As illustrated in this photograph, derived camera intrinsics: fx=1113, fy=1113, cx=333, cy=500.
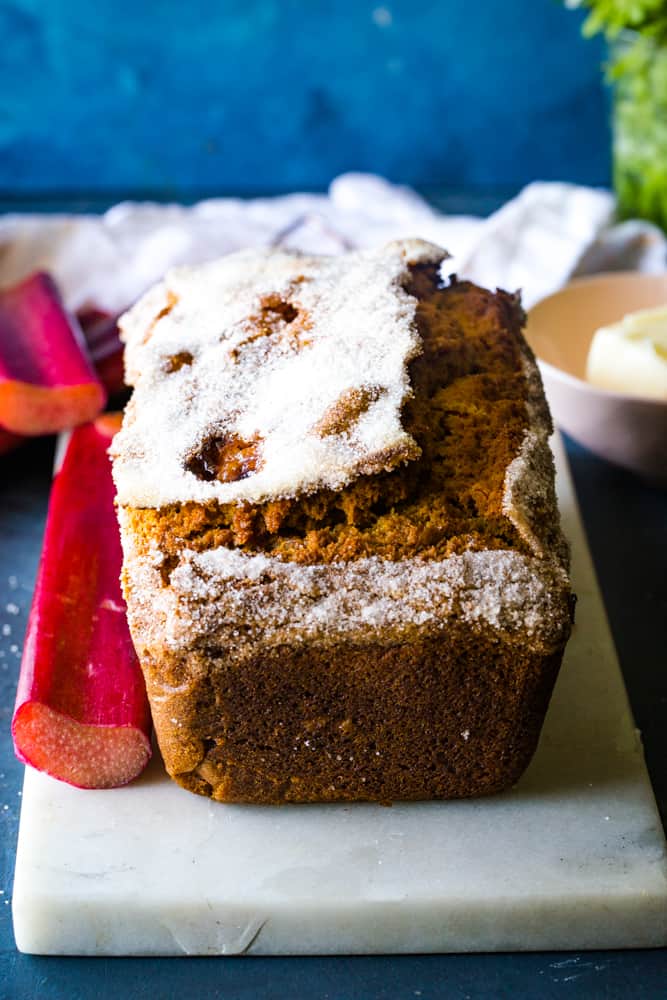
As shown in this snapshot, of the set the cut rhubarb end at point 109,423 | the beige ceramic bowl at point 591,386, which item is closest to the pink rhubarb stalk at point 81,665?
the cut rhubarb end at point 109,423

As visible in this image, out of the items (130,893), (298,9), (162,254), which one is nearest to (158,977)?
(130,893)

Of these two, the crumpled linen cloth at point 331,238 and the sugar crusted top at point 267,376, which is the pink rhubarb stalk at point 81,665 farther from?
the crumpled linen cloth at point 331,238

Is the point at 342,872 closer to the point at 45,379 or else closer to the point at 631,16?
the point at 45,379

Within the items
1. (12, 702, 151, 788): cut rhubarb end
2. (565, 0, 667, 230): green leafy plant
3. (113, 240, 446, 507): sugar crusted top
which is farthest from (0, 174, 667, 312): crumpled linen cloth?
(12, 702, 151, 788): cut rhubarb end

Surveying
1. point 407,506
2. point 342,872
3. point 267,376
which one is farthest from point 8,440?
point 342,872

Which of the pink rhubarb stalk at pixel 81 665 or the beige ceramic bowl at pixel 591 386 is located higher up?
the beige ceramic bowl at pixel 591 386

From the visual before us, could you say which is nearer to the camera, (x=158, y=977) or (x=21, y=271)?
(x=158, y=977)

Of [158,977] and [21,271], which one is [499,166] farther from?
[158,977]
